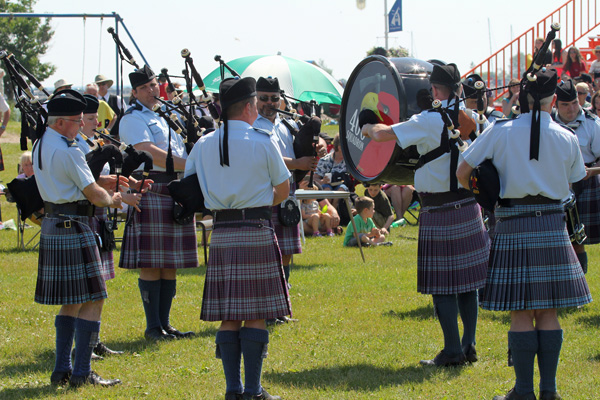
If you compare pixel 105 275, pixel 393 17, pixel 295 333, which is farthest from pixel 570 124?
pixel 393 17

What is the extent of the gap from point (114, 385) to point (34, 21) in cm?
3182

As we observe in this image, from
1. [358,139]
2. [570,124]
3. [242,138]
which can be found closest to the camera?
[242,138]

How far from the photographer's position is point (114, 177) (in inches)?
158

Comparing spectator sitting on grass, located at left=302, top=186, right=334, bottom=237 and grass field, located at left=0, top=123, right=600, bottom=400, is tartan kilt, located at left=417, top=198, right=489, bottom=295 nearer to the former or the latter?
grass field, located at left=0, top=123, right=600, bottom=400

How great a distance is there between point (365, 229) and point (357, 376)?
4856 mm

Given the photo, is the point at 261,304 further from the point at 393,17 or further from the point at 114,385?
the point at 393,17

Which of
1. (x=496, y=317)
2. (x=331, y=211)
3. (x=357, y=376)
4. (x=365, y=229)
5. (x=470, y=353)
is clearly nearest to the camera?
(x=357, y=376)

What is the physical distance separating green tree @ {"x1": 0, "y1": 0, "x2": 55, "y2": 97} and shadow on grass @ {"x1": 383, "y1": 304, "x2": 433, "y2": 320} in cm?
2845

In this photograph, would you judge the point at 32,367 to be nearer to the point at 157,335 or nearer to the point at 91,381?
the point at 91,381

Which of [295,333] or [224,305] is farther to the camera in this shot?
[295,333]

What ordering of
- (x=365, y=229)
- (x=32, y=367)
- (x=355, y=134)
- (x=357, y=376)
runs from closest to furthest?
1. (x=357, y=376)
2. (x=32, y=367)
3. (x=355, y=134)
4. (x=365, y=229)

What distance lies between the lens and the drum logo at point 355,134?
14.9ft

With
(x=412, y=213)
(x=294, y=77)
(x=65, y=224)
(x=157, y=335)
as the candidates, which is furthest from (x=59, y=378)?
(x=412, y=213)

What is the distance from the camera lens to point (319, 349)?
4469 millimetres
